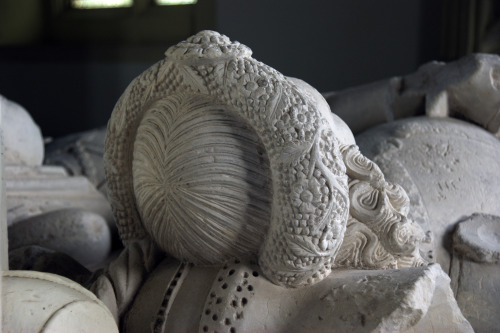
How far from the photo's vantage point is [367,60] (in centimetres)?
425

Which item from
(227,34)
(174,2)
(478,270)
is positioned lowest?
(478,270)

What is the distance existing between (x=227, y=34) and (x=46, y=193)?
72.0 inches

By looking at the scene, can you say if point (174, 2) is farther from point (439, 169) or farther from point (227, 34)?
point (439, 169)

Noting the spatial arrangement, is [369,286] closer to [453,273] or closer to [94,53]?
[453,273]

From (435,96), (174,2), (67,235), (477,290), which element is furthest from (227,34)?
(477,290)

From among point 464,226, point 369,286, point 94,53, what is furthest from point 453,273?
point 94,53

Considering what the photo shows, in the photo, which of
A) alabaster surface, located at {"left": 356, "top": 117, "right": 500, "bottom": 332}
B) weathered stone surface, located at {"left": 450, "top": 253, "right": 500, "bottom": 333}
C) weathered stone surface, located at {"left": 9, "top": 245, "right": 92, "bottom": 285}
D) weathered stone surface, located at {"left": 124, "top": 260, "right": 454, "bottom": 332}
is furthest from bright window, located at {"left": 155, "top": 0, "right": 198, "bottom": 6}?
weathered stone surface, located at {"left": 124, "top": 260, "right": 454, "bottom": 332}

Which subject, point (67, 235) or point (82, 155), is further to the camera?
point (82, 155)

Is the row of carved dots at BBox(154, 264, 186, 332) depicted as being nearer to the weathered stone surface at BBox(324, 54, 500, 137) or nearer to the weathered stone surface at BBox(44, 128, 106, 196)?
the weathered stone surface at BBox(324, 54, 500, 137)

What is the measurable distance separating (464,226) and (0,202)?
1221mm

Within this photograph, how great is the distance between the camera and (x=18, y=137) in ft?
8.83

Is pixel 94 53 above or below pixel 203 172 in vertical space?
below

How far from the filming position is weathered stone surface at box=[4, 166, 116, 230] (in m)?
2.51

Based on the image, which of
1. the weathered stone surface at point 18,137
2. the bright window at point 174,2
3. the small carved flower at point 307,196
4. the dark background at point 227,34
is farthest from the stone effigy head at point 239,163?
the bright window at point 174,2
